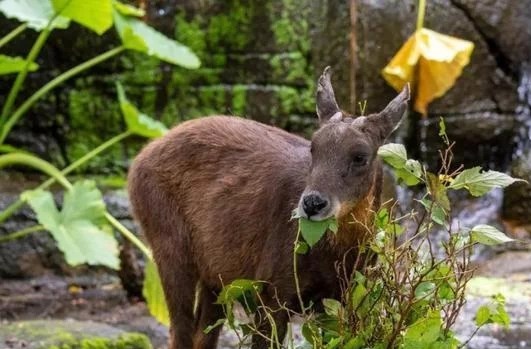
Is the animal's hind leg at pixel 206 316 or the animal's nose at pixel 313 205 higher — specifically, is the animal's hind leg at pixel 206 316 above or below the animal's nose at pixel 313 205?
below

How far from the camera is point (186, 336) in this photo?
5.03m

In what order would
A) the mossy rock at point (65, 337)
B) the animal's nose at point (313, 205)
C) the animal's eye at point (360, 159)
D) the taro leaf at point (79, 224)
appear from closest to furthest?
1. the animal's nose at point (313, 205)
2. the animal's eye at point (360, 159)
3. the mossy rock at point (65, 337)
4. the taro leaf at point (79, 224)

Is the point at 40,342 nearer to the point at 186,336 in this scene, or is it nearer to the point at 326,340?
the point at 186,336

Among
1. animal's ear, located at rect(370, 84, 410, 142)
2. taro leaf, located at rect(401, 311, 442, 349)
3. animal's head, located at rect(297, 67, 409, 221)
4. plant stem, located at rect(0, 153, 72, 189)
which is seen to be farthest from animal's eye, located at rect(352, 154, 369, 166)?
plant stem, located at rect(0, 153, 72, 189)

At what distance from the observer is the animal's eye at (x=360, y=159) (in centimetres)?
396

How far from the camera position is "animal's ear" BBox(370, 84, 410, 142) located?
405cm

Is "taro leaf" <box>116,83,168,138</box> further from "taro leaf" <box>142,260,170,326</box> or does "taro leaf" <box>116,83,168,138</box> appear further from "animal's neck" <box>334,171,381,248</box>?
"animal's neck" <box>334,171,381,248</box>

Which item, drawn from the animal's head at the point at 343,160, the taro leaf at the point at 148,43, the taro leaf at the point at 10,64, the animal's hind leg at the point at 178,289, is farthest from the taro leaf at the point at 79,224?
the animal's head at the point at 343,160

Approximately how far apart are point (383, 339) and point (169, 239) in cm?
154

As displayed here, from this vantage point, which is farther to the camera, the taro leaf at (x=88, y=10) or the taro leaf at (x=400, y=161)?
the taro leaf at (x=88, y=10)

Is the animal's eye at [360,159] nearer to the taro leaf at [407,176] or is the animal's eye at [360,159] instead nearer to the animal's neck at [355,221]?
the animal's neck at [355,221]

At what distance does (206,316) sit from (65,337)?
0.99 metres

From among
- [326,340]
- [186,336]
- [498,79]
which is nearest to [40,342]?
[186,336]

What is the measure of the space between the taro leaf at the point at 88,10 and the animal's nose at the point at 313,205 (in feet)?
11.6
